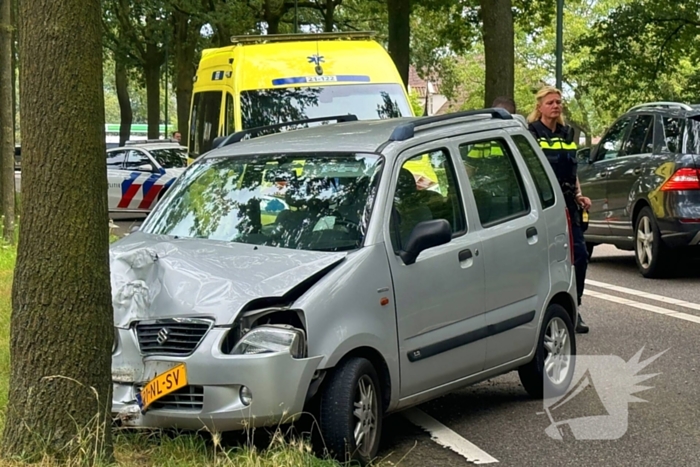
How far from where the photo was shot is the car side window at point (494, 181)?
7.13 metres

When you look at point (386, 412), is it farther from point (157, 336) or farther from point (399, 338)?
point (157, 336)

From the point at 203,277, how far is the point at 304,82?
882cm

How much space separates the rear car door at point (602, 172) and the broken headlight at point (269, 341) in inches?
384

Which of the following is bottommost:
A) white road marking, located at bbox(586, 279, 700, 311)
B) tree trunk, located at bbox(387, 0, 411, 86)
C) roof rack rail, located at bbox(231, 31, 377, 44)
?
white road marking, located at bbox(586, 279, 700, 311)

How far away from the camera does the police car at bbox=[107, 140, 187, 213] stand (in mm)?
25016

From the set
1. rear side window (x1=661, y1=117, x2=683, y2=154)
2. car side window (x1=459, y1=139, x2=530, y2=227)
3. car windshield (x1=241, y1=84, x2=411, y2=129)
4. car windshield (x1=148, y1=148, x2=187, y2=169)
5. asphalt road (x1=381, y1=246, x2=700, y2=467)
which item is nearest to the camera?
→ asphalt road (x1=381, y1=246, x2=700, y2=467)

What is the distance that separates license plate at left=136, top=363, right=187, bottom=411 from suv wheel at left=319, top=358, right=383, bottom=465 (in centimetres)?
67

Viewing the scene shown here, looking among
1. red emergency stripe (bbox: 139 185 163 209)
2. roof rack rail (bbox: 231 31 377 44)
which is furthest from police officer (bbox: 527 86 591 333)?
red emergency stripe (bbox: 139 185 163 209)

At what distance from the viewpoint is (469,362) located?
6.75 m

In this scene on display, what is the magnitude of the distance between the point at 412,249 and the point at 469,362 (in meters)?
0.89

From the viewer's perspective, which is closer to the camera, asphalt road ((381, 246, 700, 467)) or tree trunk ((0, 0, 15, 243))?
asphalt road ((381, 246, 700, 467))

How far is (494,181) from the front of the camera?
734 cm

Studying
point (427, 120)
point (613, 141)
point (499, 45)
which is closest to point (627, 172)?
point (613, 141)

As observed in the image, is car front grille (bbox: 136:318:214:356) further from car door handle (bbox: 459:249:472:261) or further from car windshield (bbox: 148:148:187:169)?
car windshield (bbox: 148:148:187:169)
